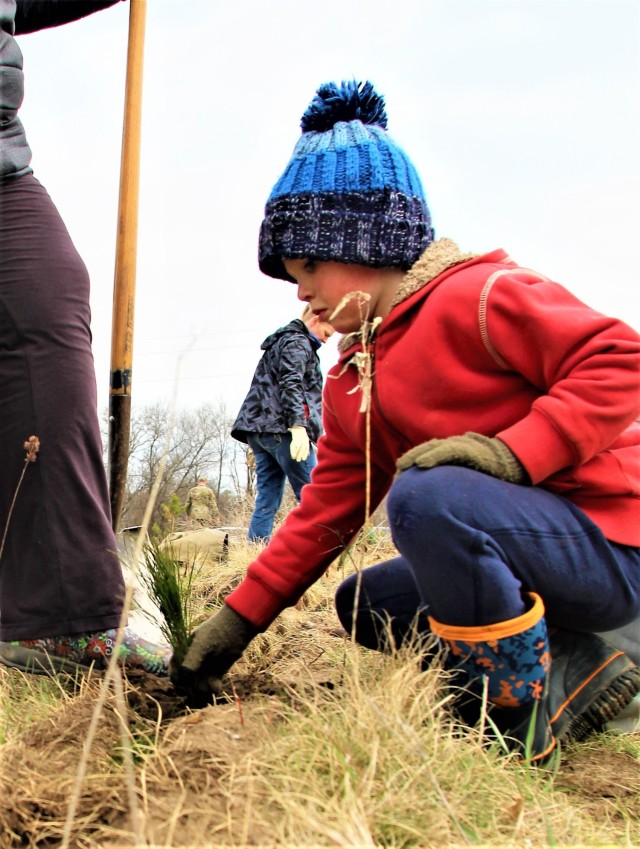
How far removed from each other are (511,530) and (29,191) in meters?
1.51

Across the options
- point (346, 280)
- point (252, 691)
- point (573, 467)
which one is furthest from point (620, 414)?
point (252, 691)

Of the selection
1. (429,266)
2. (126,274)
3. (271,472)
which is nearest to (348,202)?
(429,266)

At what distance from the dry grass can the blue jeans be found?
4.25 m

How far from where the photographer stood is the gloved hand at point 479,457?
1.64 meters

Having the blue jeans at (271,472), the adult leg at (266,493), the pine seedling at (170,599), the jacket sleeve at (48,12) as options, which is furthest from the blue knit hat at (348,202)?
the adult leg at (266,493)

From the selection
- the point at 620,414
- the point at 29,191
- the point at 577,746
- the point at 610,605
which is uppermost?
the point at 29,191

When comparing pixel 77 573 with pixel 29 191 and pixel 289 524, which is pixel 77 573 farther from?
pixel 29 191

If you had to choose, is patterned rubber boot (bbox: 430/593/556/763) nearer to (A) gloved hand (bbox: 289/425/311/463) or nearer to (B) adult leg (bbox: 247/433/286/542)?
(A) gloved hand (bbox: 289/425/311/463)

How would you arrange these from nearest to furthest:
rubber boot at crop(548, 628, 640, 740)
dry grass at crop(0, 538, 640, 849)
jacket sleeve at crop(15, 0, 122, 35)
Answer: dry grass at crop(0, 538, 640, 849) → rubber boot at crop(548, 628, 640, 740) → jacket sleeve at crop(15, 0, 122, 35)

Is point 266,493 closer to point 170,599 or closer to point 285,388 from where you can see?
point 285,388

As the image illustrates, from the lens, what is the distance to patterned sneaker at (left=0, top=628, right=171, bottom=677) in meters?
2.06

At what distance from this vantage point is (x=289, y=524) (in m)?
2.14

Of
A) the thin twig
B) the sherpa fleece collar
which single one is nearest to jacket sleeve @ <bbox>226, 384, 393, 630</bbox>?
the sherpa fleece collar

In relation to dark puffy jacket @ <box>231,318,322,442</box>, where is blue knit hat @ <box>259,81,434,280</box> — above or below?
above
